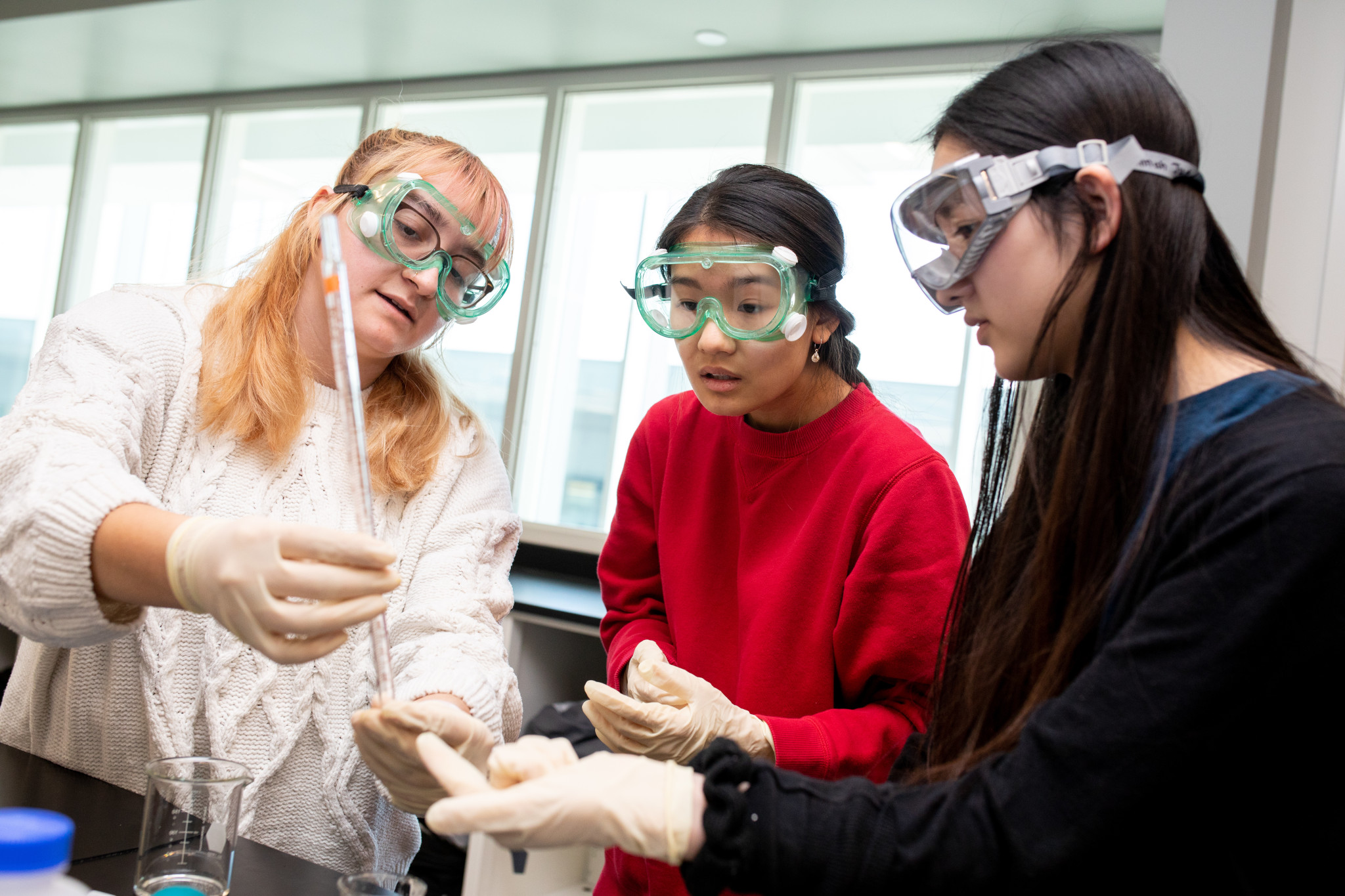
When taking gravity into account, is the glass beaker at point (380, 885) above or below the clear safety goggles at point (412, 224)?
below

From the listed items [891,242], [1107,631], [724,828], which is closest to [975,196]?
[1107,631]

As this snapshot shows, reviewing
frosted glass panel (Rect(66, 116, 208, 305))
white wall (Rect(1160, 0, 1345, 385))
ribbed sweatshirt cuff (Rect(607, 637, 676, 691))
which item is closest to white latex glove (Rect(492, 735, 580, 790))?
ribbed sweatshirt cuff (Rect(607, 637, 676, 691))

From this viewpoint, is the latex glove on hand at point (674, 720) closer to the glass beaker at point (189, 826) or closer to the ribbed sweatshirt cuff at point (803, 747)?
the ribbed sweatshirt cuff at point (803, 747)

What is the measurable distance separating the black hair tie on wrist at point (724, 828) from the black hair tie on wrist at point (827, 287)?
816mm

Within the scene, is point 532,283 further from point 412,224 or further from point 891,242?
point 412,224

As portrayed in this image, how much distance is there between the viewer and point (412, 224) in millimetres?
1450

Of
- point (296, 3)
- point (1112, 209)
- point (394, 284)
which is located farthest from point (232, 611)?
point (296, 3)

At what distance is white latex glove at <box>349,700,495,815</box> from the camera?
1000mm

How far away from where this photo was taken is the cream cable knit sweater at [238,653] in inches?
51.1

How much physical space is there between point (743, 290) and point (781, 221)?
0.13 meters

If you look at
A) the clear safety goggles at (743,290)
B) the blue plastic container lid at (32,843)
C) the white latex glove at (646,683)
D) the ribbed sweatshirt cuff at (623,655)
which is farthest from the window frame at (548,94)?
the blue plastic container lid at (32,843)

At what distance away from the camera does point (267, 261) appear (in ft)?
5.16

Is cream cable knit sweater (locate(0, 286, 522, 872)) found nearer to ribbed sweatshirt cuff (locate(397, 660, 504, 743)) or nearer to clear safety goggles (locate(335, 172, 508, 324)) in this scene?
ribbed sweatshirt cuff (locate(397, 660, 504, 743))

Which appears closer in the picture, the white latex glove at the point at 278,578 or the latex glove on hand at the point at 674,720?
the white latex glove at the point at 278,578
